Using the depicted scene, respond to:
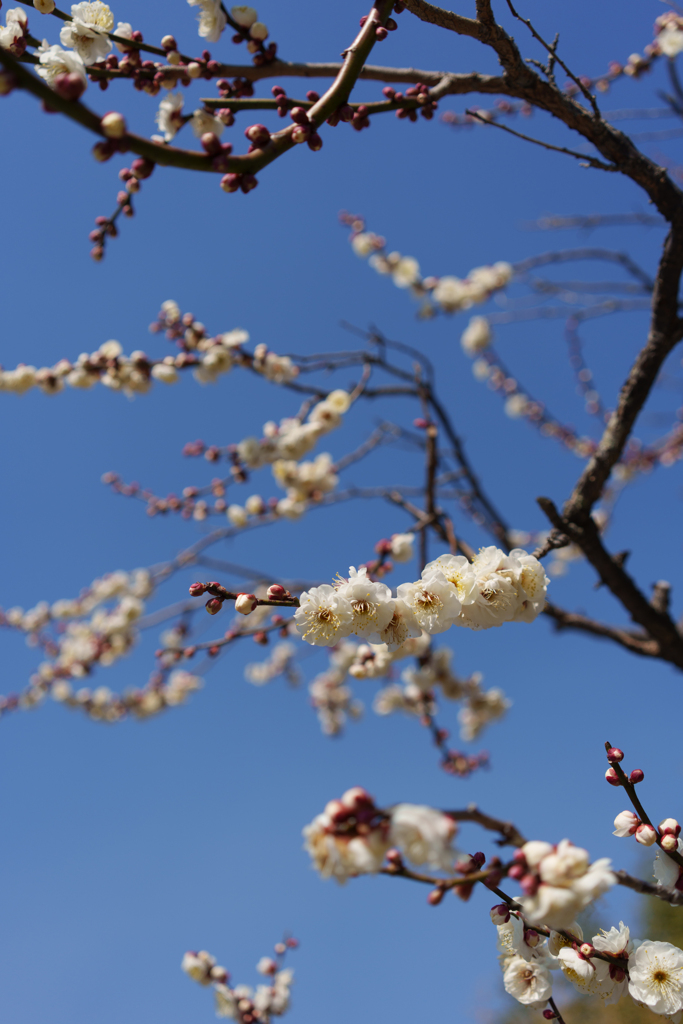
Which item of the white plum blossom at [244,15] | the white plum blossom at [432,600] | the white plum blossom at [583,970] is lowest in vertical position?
the white plum blossom at [583,970]

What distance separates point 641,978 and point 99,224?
105 inches

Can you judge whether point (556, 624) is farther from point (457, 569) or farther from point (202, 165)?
point (202, 165)

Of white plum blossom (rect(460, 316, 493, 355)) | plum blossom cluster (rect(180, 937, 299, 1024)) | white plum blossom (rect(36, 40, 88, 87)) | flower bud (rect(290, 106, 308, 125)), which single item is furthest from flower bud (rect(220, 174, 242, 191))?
white plum blossom (rect(460, 316, 493, 355))

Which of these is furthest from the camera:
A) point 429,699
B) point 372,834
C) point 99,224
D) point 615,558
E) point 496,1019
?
point 496,1019

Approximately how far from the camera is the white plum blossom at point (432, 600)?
52.7 inches

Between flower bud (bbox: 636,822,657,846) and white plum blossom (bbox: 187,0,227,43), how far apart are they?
240cm

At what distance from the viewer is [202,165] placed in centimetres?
96

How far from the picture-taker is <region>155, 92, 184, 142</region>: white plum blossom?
1399 mm

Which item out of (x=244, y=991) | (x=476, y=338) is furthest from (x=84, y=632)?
(x=476, y=338)

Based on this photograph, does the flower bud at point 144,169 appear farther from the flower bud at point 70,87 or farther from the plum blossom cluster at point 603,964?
the plum blossom cluster at point 603,964

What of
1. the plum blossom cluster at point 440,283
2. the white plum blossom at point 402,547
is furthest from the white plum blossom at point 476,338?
the white plum blossom at point 402,547

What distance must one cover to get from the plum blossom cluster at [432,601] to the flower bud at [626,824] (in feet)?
1.54

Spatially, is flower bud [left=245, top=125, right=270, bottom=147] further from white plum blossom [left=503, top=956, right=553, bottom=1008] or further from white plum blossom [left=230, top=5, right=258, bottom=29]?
white plum blossom [left=503, top=956, right=553, bottom=1008]

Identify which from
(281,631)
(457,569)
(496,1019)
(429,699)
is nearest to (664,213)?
(457,569)
